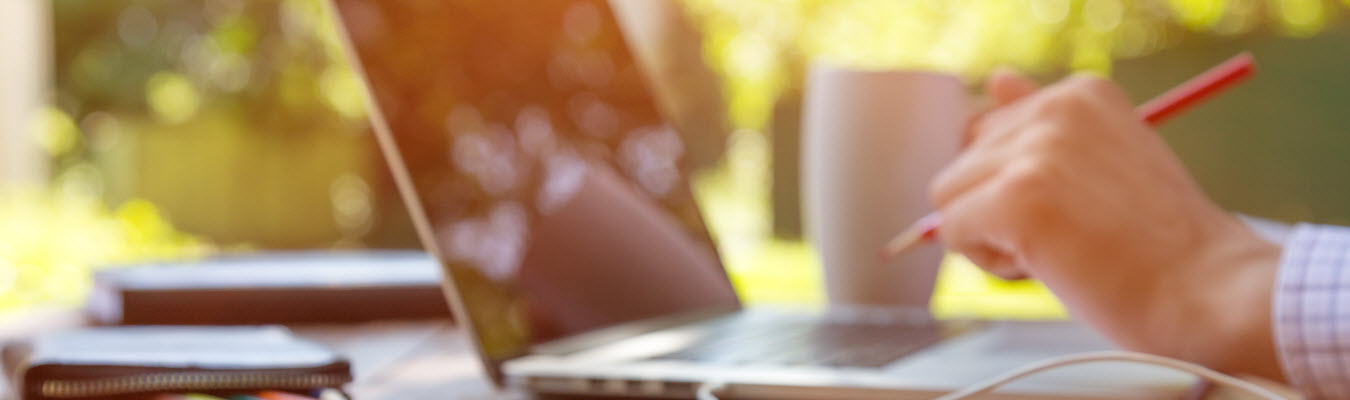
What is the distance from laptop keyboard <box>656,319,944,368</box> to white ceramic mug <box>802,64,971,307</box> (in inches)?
3.8

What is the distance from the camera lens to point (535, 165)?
0.71 m

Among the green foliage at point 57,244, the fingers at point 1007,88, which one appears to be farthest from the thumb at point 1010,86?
the green foliage at point 57,244

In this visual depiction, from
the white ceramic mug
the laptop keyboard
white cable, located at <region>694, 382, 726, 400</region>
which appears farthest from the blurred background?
white cable, located at <region>694, 382, 726, 400</region>

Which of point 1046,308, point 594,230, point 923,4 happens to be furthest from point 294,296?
point 923,4

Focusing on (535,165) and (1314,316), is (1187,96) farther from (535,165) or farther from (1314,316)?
(535,165)

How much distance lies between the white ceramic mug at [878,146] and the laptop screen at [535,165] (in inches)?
4.6

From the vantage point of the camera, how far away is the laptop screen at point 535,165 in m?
0.59

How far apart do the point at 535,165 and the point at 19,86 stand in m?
4.19

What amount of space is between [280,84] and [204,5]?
1.74 ft

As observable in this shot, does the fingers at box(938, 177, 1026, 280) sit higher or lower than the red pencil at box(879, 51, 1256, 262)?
lower

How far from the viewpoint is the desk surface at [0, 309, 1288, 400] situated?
54cm

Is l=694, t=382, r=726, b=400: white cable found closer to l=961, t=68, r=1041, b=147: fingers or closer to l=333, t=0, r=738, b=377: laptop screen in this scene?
l=333, t=0, r=738, b=377: laptop screen

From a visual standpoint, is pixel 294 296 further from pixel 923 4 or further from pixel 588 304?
pixel 923 4

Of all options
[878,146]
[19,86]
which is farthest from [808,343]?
[19,86]
